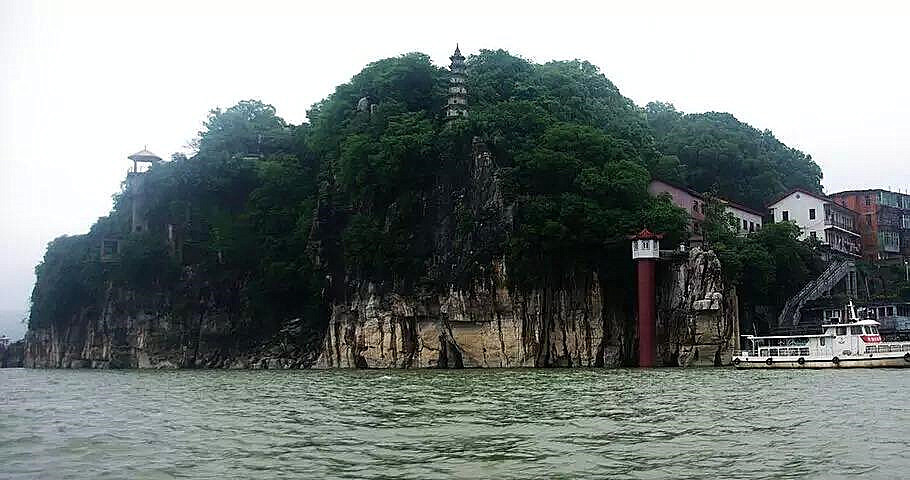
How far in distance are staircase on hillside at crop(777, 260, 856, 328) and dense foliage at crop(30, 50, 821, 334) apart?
1.60 meters

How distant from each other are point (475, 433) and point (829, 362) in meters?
36.1

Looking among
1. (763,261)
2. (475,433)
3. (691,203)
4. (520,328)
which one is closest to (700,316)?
(763,261)

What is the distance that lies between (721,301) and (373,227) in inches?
965

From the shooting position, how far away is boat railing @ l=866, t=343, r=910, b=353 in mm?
50062

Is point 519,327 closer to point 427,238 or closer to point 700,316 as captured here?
point 427,238

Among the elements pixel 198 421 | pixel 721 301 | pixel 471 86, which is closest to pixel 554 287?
pixel 721 301

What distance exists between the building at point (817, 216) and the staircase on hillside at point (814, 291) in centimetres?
657

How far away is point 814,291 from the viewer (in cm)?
6644

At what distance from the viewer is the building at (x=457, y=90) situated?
234ft

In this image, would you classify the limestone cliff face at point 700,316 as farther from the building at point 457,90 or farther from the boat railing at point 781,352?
the building at point 457,90

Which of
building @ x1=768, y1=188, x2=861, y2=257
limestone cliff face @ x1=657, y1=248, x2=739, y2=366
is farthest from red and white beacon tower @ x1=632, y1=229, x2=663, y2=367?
building @ x1=768, y1=188, x2=861, y2=257

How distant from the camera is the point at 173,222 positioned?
8388 centimetres

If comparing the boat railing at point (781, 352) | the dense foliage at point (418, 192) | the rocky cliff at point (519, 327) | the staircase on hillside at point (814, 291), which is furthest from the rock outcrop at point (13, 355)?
the boat railing at point (781, 352)

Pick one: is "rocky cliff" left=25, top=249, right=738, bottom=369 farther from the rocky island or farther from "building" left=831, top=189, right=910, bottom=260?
"building" left=831, top=189, right=910, bottom=260
